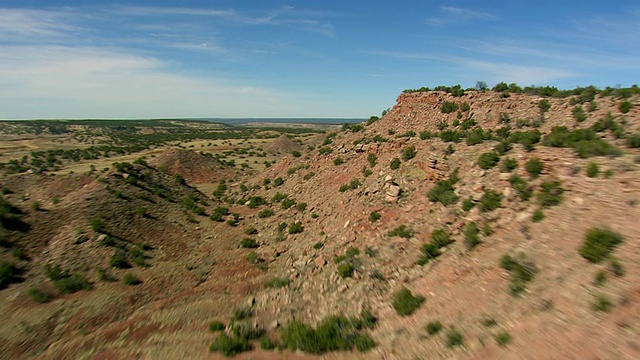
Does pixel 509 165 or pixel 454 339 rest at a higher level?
pixel 509 165

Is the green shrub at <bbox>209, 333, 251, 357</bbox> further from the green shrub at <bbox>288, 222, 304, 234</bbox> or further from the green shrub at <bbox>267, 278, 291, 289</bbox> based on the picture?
the green shrub at <bbox>288, 222, 304, 234</bbox>

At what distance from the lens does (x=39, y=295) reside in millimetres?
15797

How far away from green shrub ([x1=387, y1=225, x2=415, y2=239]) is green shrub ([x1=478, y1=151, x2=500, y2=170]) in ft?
18.6

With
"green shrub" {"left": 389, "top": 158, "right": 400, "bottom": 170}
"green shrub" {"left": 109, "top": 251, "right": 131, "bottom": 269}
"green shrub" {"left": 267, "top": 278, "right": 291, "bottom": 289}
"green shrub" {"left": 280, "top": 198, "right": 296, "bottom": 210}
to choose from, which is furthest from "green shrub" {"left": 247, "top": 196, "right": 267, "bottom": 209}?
"green shrub" {"left": 267, "top": 278, "right": 291, "bottom": 289}

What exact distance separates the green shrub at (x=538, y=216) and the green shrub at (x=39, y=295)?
22.4 m

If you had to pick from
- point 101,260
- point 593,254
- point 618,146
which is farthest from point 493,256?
point 101,260

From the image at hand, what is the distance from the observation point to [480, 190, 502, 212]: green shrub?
15.5m

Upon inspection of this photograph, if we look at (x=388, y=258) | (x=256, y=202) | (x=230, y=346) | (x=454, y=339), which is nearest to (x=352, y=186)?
(x=388, y=258)

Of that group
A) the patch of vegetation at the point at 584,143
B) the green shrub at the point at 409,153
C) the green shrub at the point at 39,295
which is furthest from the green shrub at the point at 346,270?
the green shrub at the point at 39,295

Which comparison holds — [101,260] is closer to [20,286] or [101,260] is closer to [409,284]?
[20,286]

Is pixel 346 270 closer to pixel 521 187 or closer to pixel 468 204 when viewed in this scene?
pixel 468 204

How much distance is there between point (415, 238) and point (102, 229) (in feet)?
65.1

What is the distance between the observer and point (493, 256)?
1309 centimetres

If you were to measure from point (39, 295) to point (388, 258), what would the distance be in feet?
55.5
